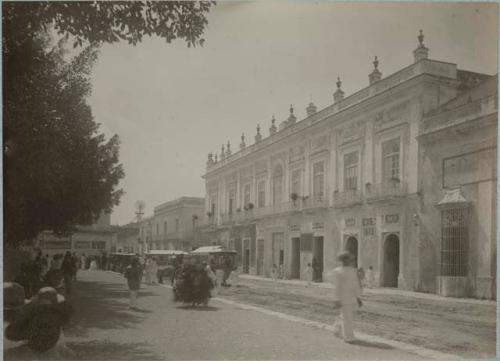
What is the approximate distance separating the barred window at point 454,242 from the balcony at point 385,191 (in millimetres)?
2277

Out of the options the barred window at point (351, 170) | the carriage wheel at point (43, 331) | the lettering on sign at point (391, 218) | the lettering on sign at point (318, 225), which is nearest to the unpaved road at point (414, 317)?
the lettering on sign at point (391, 218)

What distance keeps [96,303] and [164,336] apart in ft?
19.8

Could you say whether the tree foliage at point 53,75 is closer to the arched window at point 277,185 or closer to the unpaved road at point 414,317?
the unpaved road at point 414,317

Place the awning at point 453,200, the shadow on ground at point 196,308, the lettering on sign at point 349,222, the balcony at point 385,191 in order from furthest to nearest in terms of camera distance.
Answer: the lettering on sign at point 349,222 < the balcony at point 385,191 < the awning at point 453,200 < the shadow on ground at point 196,308

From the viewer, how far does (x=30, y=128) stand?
929 centimetres

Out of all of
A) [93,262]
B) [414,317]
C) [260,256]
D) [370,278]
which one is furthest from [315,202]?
[93,262]

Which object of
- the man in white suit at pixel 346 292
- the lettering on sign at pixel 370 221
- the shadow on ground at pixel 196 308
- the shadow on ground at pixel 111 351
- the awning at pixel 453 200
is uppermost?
the awning at pixel 453 200

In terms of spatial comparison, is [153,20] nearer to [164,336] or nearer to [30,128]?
[30,128]

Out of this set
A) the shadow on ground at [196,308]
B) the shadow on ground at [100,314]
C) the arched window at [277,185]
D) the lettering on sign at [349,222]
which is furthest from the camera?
the arched window at [277,185]

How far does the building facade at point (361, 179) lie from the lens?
20.4m

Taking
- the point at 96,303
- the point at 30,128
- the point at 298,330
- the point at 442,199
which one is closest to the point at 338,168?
the point at 442,199

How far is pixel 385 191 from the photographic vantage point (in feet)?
70.0

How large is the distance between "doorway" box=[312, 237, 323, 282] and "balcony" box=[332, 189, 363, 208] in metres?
2.04

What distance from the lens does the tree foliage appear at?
8.09 metres
